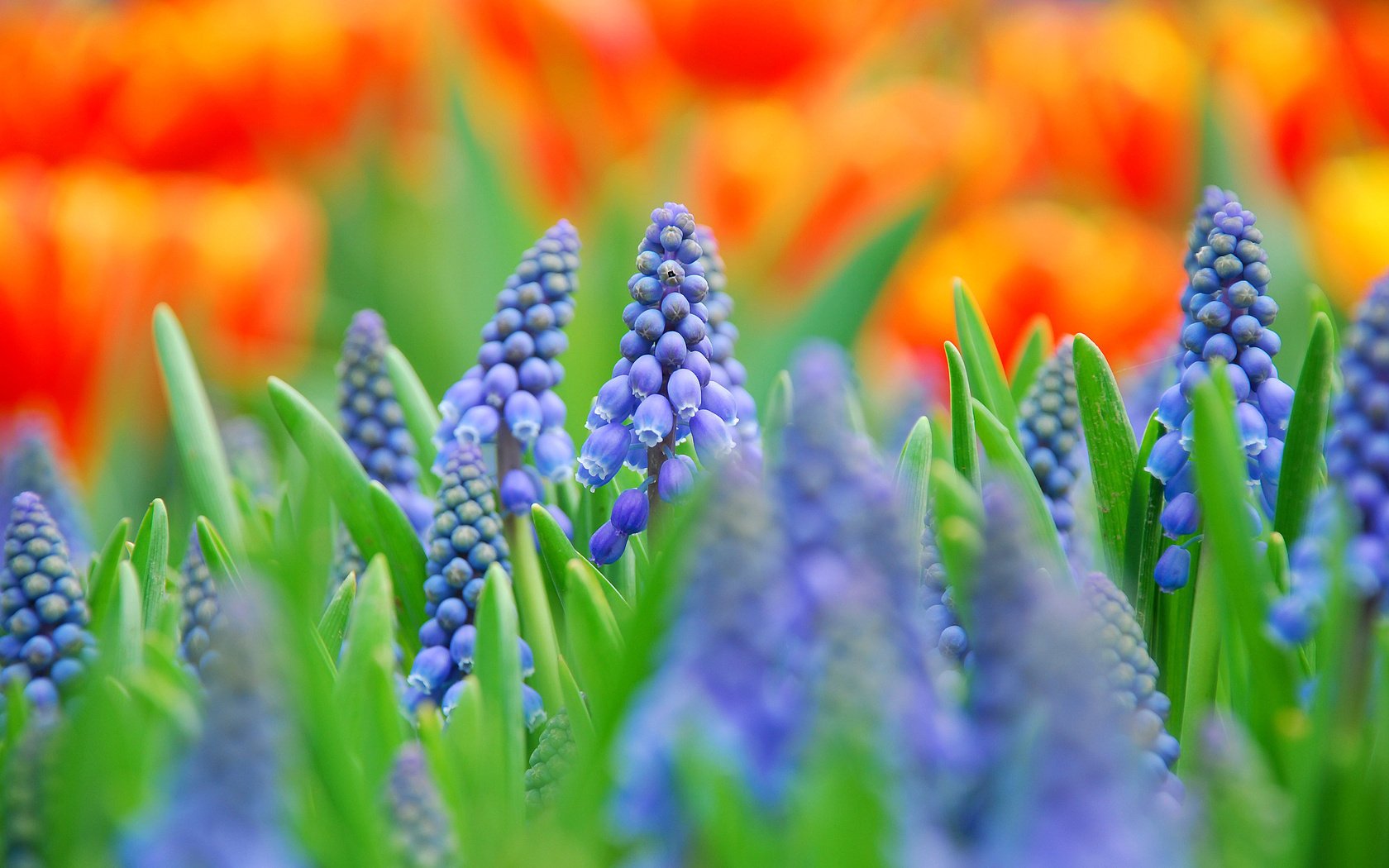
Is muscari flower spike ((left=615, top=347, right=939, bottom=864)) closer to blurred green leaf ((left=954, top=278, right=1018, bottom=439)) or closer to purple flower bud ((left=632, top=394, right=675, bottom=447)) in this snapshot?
purple flower bud ((left=632, top=394, right=675, bottom=447))

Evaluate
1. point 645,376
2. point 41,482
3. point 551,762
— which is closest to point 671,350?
point 645,376

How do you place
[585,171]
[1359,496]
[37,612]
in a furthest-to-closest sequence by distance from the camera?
1. [585,171]
2. [37,612]
3. [1359,496]

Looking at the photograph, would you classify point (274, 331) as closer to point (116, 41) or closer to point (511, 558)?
point (116, 41)

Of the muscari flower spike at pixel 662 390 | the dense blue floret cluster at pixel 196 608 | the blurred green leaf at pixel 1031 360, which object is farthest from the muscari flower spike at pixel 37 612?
the blurred green leaf at pixel 1031 360

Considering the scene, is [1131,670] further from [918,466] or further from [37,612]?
[37,612]

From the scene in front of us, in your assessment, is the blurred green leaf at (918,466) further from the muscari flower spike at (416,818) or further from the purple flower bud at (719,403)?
the muscari flower spike at (416,818)

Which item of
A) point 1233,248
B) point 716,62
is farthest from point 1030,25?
point 1233,248

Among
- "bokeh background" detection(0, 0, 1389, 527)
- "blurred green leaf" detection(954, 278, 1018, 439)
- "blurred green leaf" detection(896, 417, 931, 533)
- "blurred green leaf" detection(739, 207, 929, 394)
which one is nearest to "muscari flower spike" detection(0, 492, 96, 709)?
"blurred green leaf" detection(896, 417, 931, 533)

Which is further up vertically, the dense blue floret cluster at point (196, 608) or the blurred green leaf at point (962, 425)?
the blurred green leaf at point (962, 425)
